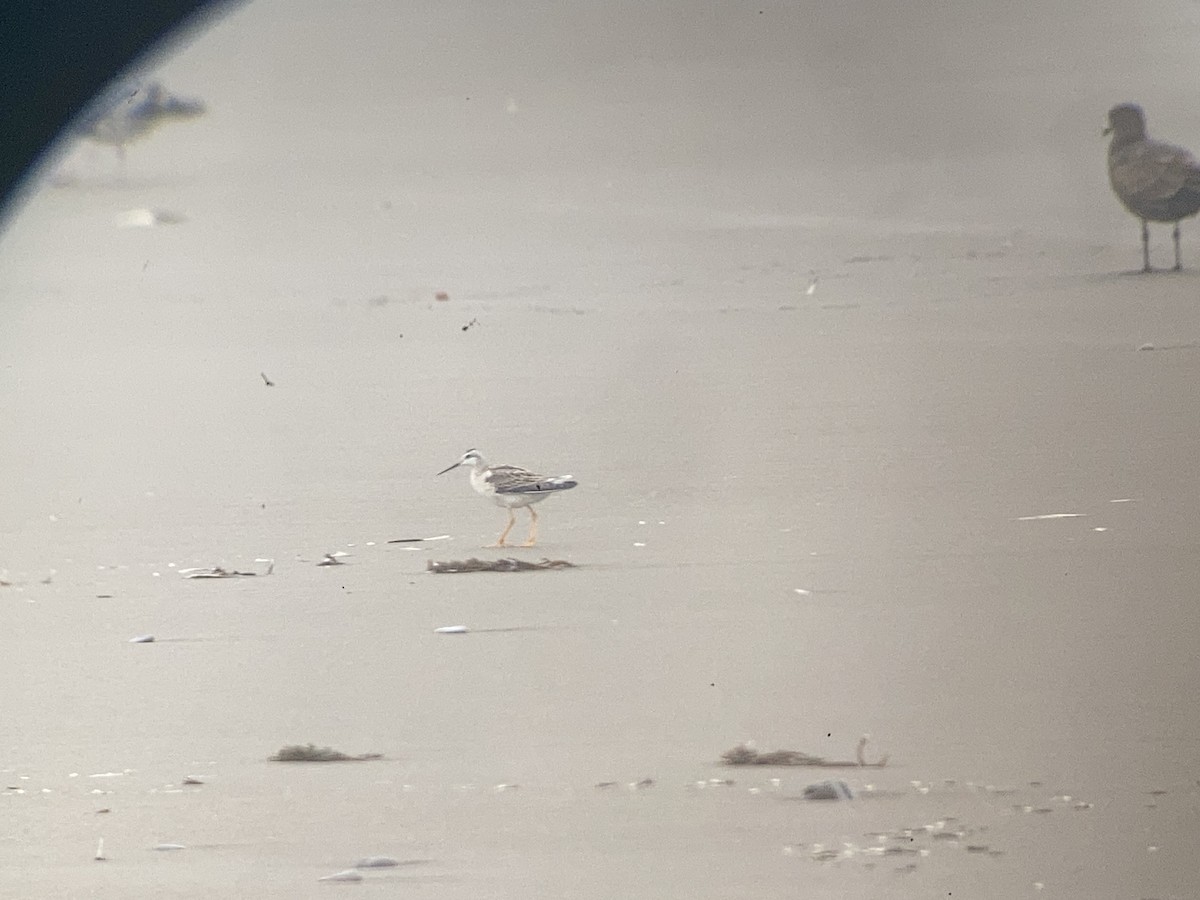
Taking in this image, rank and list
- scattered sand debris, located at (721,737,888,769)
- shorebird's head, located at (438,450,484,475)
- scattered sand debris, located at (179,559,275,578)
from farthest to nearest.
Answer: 1. shorebird's head, located at (438,450,484,475)
2. scattered sand debris, located at (179,559,275,578)
3. scattered sand debris, located at (721,737,888,769)

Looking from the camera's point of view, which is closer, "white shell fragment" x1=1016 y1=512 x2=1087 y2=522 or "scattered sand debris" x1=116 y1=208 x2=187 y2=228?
"white shell fragment" x1=1016 y1=512 x2=1087 y2=522

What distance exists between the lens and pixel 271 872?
328 cm

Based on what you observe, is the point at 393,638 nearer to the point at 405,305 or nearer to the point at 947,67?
the point at 405,305

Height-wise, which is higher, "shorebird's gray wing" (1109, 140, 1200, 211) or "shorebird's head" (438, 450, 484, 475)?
"shorebird's gray wing" (1109, 140, 1200, 211)

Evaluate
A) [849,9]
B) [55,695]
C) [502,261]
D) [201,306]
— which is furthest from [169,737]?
[849,9]

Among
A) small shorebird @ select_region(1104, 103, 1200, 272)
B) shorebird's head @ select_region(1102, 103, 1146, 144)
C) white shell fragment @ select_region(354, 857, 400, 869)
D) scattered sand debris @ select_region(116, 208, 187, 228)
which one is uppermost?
shorebird's head @ select_region(1102, 103, 1146, 144)

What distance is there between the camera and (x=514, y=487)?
170 inches

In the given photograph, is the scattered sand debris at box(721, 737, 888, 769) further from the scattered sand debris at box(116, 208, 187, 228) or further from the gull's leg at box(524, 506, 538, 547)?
the scattered sand debris at box(116, 208, 187, 228)

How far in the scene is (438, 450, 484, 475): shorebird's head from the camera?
445cm

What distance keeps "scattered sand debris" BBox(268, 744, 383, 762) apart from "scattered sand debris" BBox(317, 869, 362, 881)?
35cm

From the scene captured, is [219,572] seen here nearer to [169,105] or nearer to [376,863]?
[376,863]

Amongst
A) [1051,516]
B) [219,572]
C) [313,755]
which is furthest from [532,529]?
[1051,516]

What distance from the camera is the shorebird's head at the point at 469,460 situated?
4.45m

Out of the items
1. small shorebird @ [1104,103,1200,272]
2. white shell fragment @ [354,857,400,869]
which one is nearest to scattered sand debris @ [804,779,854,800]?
white shell fragment @ [354,857,400,869]
